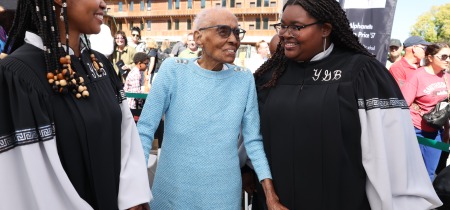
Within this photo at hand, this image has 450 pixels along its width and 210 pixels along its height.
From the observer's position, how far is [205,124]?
7.16ft

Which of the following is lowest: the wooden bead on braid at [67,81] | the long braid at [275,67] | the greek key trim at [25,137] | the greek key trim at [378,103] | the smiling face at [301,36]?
the greek key trim at [378,103]

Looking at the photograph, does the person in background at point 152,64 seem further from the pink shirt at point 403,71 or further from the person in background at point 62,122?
the person in background at point 62,122

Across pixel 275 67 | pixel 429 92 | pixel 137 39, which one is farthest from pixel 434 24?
pixel 275 67

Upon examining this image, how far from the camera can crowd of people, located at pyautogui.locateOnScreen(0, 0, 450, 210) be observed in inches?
62.1

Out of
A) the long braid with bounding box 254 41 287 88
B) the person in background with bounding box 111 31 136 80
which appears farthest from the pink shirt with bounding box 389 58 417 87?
the person in background with bounding box 111 31 136 80

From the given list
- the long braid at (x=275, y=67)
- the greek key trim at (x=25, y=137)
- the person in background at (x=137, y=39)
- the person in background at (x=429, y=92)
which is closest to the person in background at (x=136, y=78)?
the person in background at (x=137, y=39)

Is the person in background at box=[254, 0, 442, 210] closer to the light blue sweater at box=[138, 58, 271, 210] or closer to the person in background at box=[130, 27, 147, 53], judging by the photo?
the light blue sweater at box=[138, 58, 271, 210]

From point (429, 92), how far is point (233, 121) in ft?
12.0

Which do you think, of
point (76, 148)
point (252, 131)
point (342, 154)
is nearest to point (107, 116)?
point (76, 148)

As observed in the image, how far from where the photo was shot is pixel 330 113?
2088mm

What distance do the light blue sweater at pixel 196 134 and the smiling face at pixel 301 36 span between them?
0.40 m

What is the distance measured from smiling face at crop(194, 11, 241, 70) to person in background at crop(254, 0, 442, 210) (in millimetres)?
318

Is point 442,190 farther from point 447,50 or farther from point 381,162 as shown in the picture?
point 447,50

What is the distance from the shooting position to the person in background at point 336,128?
2023mm
